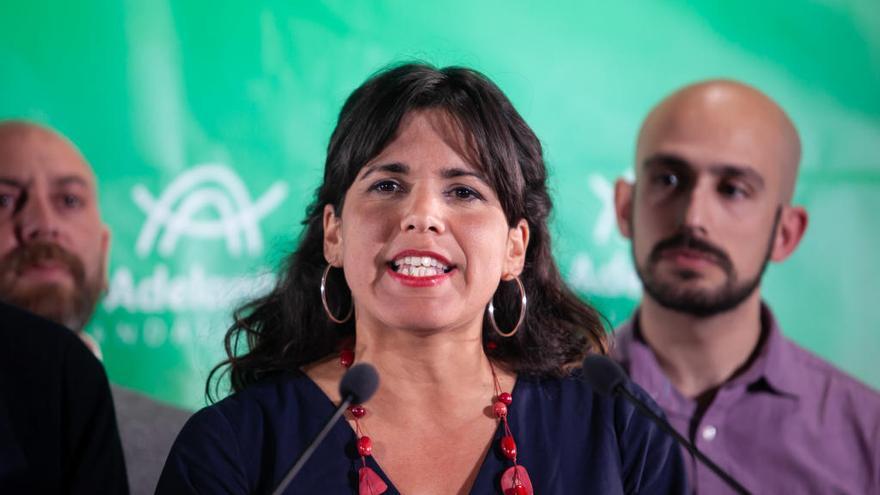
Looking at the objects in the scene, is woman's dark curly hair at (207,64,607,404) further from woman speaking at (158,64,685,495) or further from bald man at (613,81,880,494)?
bald man at (613,81,880,494)

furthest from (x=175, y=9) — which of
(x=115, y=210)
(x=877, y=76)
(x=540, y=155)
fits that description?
(x=877, y=76)

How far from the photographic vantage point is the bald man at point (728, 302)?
2.71m

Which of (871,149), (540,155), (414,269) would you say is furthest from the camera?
(871,149)

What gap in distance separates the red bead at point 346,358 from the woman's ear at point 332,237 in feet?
0.53

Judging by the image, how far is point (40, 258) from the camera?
3.02 metres

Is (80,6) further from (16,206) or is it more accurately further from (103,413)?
(103,413)

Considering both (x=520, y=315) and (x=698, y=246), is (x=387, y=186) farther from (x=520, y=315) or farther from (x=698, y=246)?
(x=698, y=246)

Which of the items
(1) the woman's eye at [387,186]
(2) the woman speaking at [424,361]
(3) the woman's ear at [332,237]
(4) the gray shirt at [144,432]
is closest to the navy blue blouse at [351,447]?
(2) the woman speaking at [424,361]

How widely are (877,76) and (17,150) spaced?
227cm

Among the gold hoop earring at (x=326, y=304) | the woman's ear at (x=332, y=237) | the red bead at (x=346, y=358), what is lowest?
the red bead at (x=346, y=358)

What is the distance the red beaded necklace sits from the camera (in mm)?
1889

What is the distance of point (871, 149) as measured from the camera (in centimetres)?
294

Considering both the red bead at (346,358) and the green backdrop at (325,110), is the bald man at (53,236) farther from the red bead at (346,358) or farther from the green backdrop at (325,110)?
the red bead at (346,358)

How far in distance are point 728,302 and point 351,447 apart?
125cm
